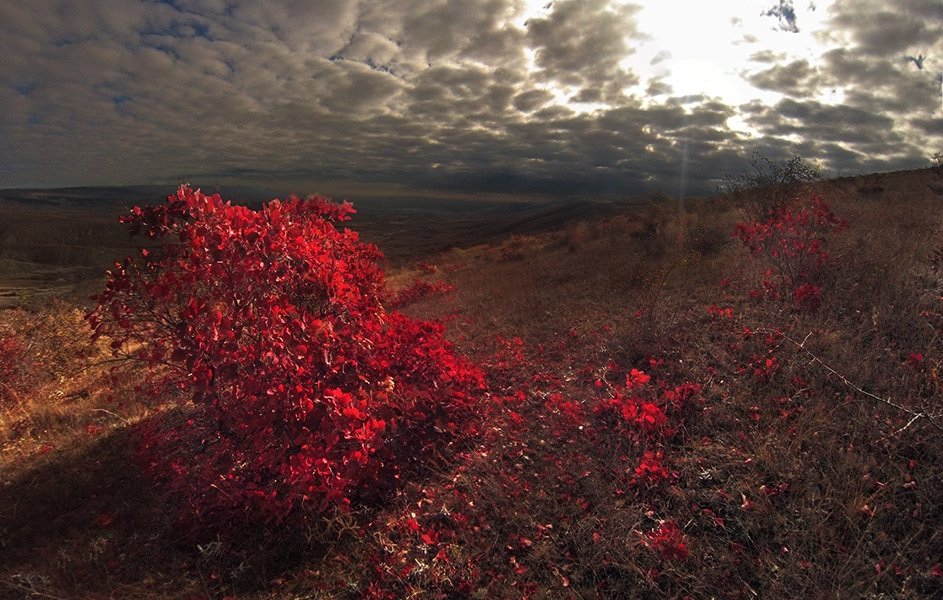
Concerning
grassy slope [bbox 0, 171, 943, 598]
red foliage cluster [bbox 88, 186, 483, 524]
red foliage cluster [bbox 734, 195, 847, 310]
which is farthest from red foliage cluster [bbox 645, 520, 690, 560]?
red foliage cluster [bbox 734, 195, 847, 310]

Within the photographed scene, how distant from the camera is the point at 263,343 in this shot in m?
4.57

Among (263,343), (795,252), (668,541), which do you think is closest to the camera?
(668,541)

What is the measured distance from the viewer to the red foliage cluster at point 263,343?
175 inches

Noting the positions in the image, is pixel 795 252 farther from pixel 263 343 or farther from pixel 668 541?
pixel 263 343

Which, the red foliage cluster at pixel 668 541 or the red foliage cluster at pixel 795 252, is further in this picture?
the red foliage cluster at pixel 795 252

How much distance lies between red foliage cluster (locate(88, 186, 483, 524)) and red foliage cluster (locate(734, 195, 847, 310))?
7118 millimetres

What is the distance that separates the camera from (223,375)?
14.8 feet

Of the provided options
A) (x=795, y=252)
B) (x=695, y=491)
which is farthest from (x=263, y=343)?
(x=795, y=252)

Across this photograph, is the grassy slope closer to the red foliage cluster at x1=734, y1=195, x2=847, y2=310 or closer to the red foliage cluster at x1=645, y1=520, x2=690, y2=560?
the red foliage cluster at x1=645, y1=520, x2=690, y2=560

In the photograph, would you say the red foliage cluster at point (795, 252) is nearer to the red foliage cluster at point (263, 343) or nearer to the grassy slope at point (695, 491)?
the grassy slope at point (695, 491)

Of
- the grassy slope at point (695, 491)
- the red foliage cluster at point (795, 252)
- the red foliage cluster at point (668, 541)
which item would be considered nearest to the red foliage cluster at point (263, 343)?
the grassy slope at point (695, 491)

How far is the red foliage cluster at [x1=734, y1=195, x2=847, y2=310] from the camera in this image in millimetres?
8148

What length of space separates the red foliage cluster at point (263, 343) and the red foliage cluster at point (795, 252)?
712 centimetres

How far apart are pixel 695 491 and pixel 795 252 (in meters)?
6.61
